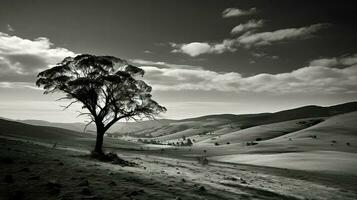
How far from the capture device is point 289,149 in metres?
55.0

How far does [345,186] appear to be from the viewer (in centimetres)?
2147

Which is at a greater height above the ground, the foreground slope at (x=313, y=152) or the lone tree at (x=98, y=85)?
the lone tree at (x=98, y=85)

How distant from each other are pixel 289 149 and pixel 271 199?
46.3m


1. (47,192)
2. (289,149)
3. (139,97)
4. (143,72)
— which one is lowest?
(289,149)

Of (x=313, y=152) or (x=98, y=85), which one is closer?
(x=98, y=85)

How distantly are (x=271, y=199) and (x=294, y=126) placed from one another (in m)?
106

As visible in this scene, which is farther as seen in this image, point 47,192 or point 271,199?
point 271,199

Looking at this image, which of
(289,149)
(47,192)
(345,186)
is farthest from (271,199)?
(289,149)

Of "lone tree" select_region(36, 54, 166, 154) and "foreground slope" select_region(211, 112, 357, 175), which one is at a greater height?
"lone tree" select_region(36, 54, 166, 154)

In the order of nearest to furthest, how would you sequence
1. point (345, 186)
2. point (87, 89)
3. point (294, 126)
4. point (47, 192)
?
point (47, 192)
point (345, 186)
point (87, 89)
point (294, 126)

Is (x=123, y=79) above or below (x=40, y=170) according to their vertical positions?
above

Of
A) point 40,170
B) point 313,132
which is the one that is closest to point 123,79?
point 40,170

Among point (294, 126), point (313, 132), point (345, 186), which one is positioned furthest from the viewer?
point (294, 126)

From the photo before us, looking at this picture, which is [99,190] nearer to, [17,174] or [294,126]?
[17,174]
